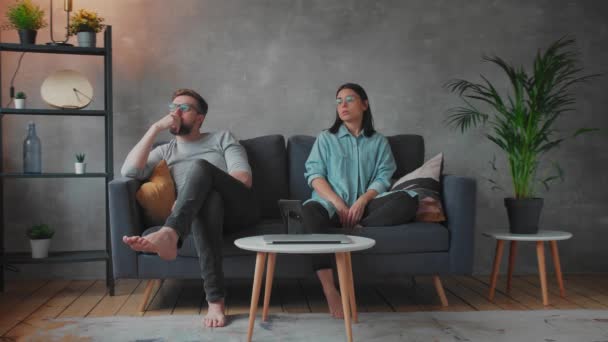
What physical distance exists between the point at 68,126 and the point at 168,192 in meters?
1.12

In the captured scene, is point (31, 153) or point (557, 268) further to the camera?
point (31, 153)

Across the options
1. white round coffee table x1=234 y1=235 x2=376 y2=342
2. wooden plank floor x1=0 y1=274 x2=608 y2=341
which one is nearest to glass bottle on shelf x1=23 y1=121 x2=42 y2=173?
wooden plank floor x1=0 y1=274 x2=608 y2=341

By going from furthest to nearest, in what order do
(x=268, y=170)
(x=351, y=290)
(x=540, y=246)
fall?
(x=268, y=170) → (x=540, y=246) → (x=351, y=290)

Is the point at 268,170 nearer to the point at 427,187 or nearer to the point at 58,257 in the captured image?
the point at 427,187

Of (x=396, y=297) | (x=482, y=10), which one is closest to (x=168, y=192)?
(x=396, y=297)

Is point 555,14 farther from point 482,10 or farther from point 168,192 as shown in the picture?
point 168,192

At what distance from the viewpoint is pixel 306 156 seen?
3451 millimetres

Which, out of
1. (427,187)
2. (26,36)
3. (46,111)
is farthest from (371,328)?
(26,36)

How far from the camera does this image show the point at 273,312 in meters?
2.81

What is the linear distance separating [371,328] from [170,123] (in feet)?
4.66

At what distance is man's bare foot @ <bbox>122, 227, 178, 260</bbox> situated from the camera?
2.27 metres

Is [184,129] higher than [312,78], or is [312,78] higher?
[312,78]

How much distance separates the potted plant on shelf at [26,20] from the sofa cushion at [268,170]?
4.17 ft

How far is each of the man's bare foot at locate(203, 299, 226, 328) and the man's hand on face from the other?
3.11ft
